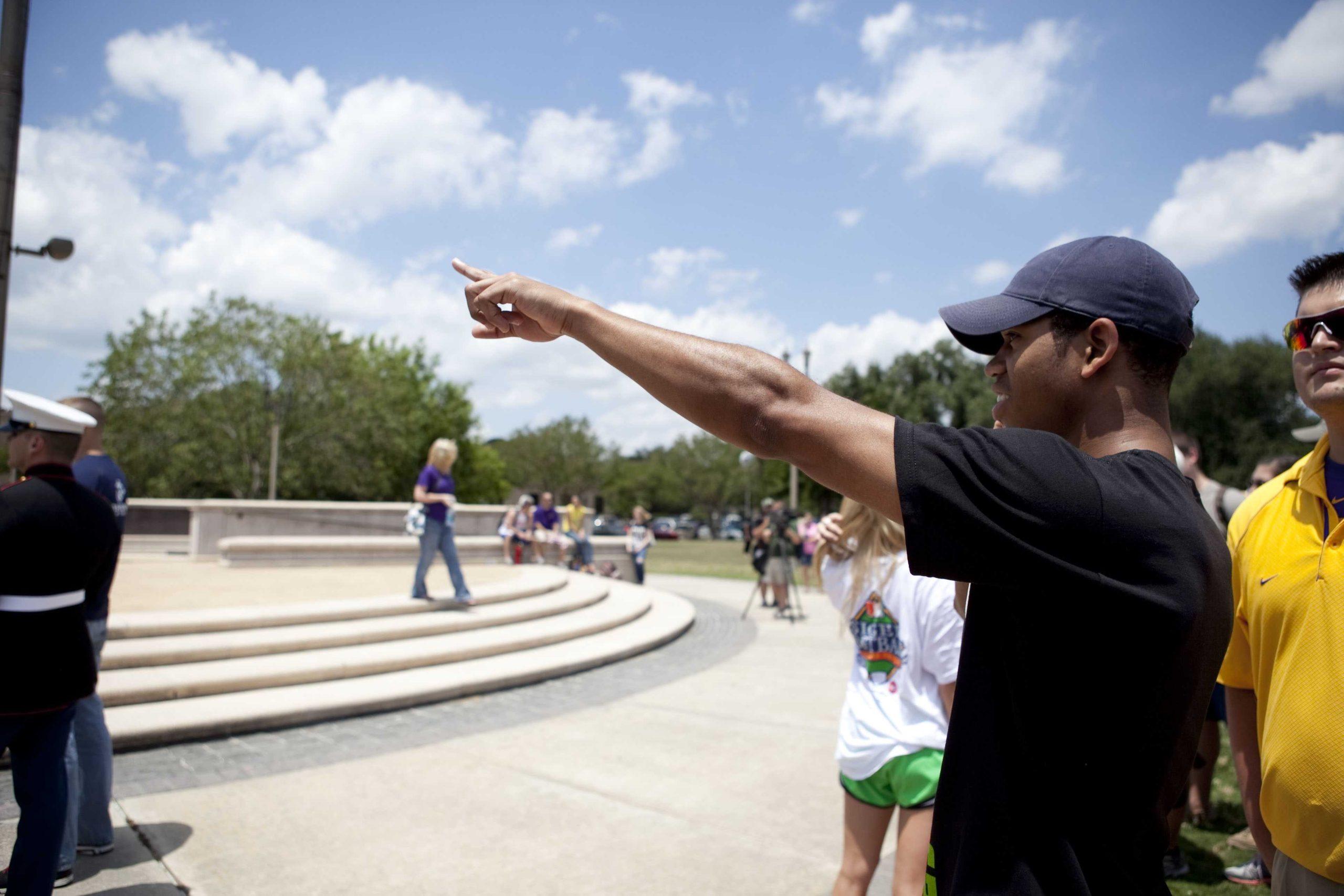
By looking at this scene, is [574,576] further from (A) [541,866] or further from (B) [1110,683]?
(B) [1110,683]

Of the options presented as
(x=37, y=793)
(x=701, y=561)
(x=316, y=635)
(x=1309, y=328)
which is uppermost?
(x=1309, y=328)

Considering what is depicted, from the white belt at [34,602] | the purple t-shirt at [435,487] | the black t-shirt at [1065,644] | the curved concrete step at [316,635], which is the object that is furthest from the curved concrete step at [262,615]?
the black t-shirt at [1065,644]

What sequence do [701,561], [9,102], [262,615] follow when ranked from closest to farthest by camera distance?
[9,102] < [262,615] < [701,561]

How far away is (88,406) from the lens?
16.4 ft

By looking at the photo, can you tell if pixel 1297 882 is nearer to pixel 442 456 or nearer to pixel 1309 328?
pixel 1309 328

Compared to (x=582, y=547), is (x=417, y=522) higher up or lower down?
higher up

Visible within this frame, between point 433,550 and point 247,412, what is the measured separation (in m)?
27.1

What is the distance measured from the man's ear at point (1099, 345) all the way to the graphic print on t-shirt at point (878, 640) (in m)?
2.02

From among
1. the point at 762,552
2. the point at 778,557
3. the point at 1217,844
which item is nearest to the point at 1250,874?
the point at 1217,844

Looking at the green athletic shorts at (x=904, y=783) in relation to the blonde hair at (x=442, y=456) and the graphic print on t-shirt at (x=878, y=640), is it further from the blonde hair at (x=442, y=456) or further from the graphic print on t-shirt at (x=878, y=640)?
the blonde hair at (x=442, y=456)

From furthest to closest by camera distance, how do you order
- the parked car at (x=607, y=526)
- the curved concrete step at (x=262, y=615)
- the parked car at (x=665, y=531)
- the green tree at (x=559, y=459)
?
1. the green tree at (x=559, y=459)
2. the parked car at (x=665, y=531)
3. the parked car at (x=607, y=526)
4. the curved concrete step at (x=262, y=615)

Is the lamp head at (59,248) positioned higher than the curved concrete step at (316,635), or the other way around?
the lamp head at (59,248)

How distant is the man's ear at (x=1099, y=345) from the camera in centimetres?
140

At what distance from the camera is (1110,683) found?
4.07 feet
